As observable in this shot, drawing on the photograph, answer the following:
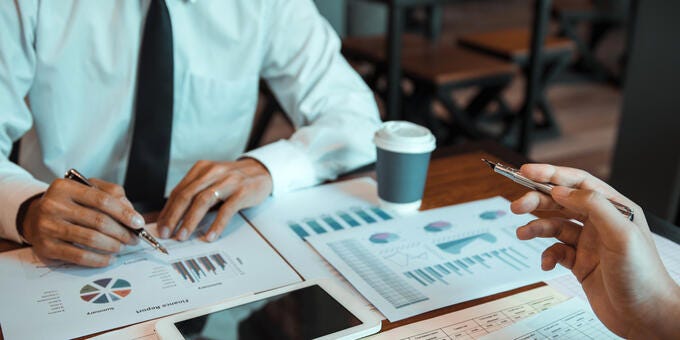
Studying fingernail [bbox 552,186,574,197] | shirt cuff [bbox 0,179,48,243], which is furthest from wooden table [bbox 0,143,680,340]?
fingernail [bbox 552,186,574,197]

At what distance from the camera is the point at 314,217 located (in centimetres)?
98

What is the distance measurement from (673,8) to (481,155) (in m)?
1.08

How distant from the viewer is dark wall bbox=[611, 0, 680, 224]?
194cm

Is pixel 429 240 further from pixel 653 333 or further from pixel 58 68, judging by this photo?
pixel 58 68

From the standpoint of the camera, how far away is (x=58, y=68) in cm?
116

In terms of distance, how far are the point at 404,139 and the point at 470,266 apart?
207 mm

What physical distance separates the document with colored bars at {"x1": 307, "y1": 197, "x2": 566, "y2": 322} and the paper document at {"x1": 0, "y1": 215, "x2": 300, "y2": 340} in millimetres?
93

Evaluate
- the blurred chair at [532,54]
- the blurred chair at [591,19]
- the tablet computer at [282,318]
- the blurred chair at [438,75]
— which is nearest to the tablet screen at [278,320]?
the tablet computer at [282,318]

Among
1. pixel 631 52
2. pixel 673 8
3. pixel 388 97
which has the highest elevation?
pixel 673 8

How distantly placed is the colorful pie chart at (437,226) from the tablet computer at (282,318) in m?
0.21

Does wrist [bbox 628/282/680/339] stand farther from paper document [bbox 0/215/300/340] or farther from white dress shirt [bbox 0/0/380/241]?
white dress shirt [bbox 0/0/380/241]

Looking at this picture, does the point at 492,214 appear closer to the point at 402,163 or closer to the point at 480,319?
the point at 402,163

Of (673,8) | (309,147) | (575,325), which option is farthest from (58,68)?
(673,8)

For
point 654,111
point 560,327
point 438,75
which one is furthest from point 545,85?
point 560,327
